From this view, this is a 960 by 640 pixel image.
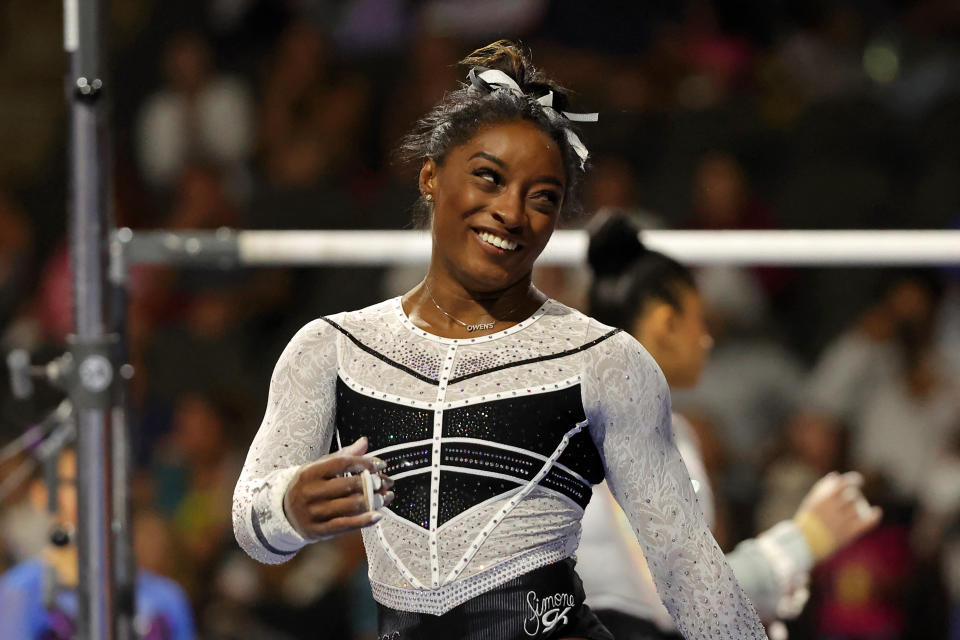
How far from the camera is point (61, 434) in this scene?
104 inches

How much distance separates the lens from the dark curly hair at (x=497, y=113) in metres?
1.70

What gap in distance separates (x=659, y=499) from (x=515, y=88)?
1.91 feet

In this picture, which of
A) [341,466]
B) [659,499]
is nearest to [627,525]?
[659,499]

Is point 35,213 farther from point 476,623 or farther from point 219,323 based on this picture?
point 476,623

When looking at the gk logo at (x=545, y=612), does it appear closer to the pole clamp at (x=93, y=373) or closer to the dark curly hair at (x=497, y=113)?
the dark curly hair at (x=497, y=113)

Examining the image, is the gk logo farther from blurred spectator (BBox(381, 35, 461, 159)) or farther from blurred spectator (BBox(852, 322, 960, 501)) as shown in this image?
blurred spectator (BBox(381, 35, 461, 159))

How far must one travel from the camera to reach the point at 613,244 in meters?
2.60

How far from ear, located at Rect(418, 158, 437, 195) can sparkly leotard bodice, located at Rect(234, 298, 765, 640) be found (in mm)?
220

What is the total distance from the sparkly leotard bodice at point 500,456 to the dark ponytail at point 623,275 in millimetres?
879

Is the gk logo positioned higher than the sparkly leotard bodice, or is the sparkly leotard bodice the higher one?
the sparkly leotard bodice

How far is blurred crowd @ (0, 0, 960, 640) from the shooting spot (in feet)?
15.1

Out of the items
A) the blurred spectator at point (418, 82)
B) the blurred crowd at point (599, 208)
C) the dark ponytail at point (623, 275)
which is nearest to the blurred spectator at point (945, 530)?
the blurred crowd at point (599, 208)

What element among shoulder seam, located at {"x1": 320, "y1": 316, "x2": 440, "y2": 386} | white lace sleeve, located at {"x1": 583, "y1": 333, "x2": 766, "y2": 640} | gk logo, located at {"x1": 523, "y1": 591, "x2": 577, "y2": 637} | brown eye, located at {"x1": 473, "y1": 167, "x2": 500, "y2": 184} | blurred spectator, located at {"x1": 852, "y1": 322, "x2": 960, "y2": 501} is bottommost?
blurred spectator, located at {"x1": 852, "y1": 322, "x2": 960, "y2": 501}

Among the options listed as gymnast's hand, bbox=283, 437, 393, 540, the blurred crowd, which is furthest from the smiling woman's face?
the blurred crowd
